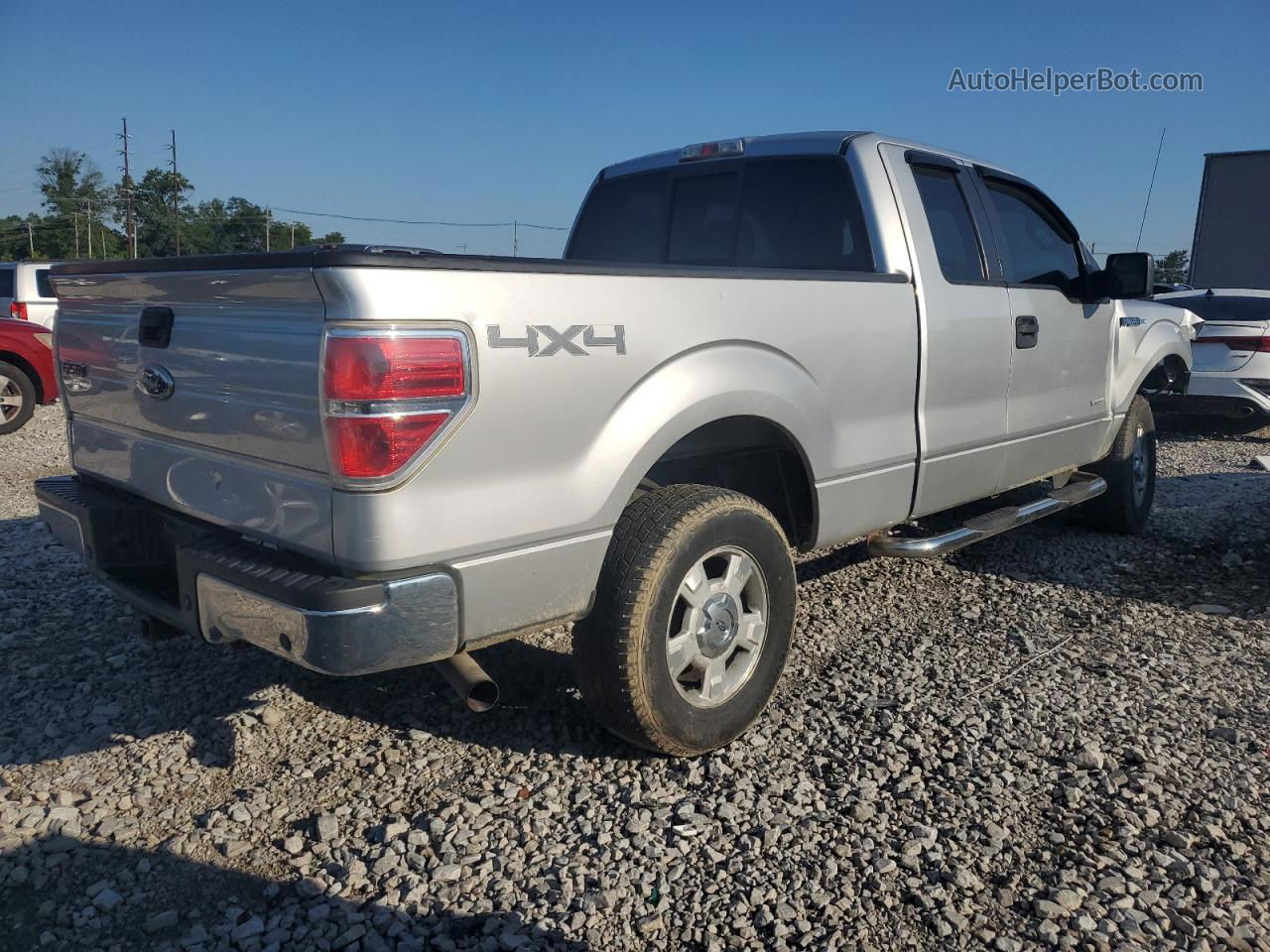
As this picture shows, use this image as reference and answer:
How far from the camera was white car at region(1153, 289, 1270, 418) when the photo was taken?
992 centimetres

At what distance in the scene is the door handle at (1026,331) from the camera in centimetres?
435

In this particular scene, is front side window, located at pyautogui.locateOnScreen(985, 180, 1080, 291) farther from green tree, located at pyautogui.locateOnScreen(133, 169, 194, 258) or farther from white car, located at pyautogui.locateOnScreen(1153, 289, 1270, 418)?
green tree, located at pyautogui.locateOnScreen(133, 169, 194, 258)

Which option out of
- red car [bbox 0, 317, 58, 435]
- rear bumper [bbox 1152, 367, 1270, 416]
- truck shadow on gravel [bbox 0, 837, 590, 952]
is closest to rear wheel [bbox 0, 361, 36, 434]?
red car [bbox 0, 317, 58, 435]

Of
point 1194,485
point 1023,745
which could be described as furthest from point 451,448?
point 1194,485

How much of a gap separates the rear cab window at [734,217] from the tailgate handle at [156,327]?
1.80 m

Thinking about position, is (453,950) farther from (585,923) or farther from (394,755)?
(394,755)

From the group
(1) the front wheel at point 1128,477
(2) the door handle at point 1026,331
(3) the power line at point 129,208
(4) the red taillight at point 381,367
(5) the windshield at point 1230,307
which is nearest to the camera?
(4) the red taillight at point 381,367

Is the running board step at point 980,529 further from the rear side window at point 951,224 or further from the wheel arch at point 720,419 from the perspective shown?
the rear side window at point 951,224

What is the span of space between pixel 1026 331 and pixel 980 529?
94 centimetres

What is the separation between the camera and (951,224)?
13.7 feet

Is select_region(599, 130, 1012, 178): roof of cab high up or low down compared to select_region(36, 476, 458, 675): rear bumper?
up

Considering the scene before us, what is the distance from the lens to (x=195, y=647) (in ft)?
13.0

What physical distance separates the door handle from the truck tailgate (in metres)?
3.24

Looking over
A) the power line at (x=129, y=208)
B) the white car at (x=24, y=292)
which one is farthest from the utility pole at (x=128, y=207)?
the white car at (x=24, y=292)
